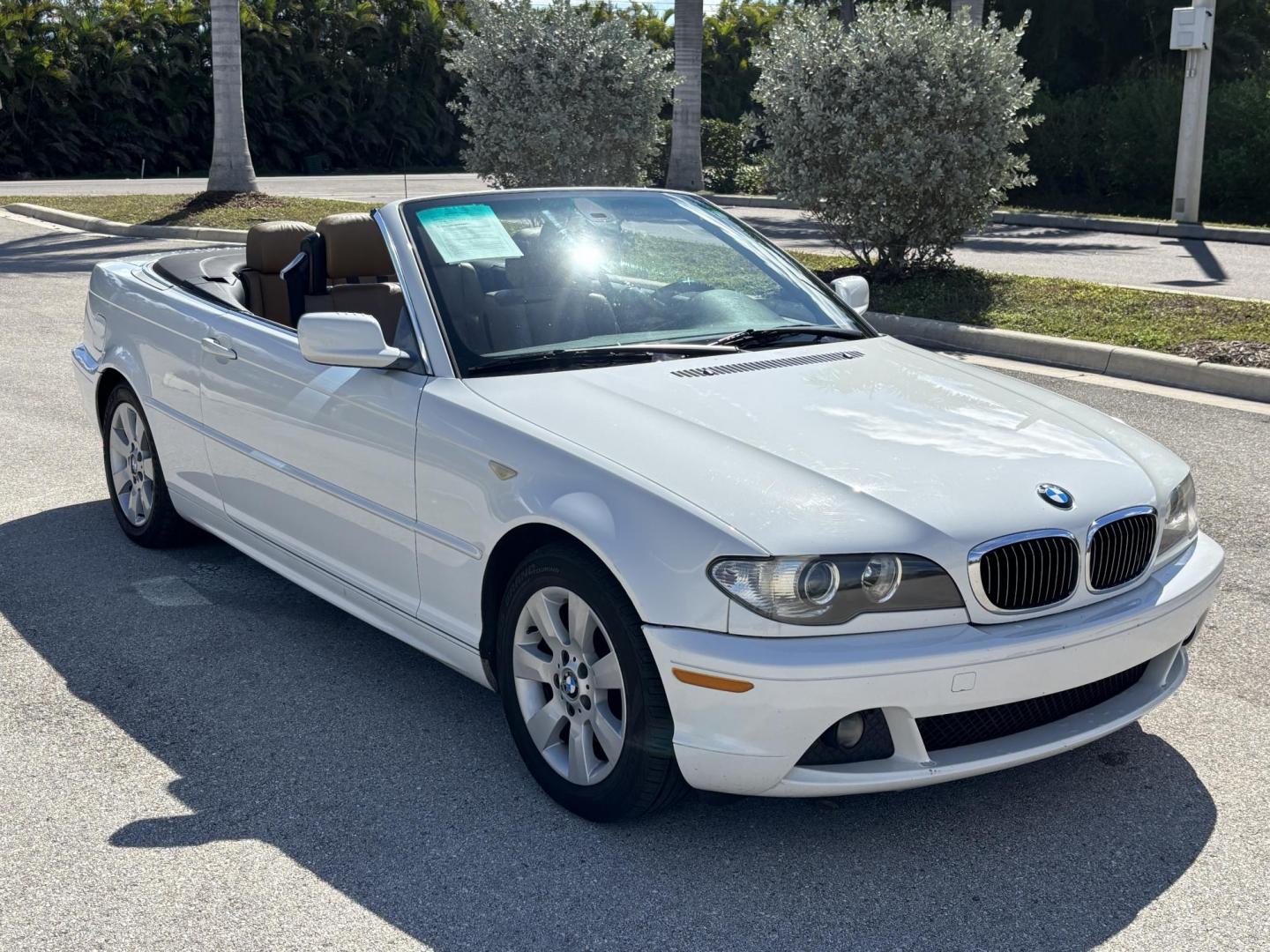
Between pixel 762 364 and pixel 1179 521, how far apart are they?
49.9 inches

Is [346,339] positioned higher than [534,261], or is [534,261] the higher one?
[534,261]

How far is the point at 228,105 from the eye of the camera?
20438mm

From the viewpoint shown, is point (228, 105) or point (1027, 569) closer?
point (1027, 569)

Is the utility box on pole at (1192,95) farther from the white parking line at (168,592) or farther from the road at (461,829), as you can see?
the white parking line at (168,592)

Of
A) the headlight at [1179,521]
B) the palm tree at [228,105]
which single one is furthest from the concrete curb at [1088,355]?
the palm tree at [228,105]

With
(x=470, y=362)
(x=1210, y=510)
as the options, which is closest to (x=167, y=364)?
(x=470, y=362)

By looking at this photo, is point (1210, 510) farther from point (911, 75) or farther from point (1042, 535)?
point (911, 75)

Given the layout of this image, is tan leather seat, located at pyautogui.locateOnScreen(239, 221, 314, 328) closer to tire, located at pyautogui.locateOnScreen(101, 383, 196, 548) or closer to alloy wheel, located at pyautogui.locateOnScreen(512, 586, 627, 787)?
tire, located at pyautogui.locateOnScreen(101, 383, 196, 548)

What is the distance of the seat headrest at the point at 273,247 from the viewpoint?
19.0 feet

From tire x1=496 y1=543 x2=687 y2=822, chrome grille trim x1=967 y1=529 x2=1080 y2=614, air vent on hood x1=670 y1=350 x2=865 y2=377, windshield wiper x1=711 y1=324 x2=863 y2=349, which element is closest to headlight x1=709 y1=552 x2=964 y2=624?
chrome grille trim x1=967 y1=529 x2=1080 y2=614

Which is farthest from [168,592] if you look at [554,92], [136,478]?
[554,92]

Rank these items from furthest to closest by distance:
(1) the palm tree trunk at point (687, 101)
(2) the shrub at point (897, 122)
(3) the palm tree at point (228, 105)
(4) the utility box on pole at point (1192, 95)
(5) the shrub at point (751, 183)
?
(5) the shrub at point (751, 183) → (1) the palm tree trunk at point (687, 101) → (3) the palm tree at point (228, 105) → (4) the utility box on pole at point (1192, 95) → (2) the shrub at point (897, 122)

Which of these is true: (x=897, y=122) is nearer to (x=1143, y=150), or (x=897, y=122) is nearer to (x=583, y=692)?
(x=583, y=692)

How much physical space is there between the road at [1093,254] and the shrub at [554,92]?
5.49ft
